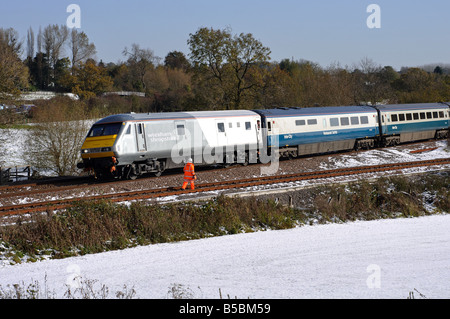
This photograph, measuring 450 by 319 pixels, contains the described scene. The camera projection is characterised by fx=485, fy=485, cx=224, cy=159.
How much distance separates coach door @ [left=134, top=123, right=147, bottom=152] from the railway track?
250 centimetres

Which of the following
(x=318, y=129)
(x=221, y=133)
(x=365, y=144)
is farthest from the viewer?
(x=365, y=144)

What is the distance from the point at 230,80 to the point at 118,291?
107 ft

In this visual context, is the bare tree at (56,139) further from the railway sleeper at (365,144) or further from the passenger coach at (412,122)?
the passenger coach at (412,122)

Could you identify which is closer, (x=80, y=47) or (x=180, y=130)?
(x=180, y=130)

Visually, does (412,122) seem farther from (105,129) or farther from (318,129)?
(105,129)

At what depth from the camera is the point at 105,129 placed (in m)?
19.7

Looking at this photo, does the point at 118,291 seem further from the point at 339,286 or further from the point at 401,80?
the point at 401,80

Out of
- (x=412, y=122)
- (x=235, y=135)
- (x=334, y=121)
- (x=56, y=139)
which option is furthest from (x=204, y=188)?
(x=412, y=122)

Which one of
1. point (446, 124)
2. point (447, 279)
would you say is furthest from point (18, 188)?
point (446, 124)

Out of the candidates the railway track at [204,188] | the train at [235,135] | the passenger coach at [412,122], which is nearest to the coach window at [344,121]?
the train at [235,135]

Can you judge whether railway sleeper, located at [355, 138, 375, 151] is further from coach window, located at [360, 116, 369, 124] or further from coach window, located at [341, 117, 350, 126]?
coach window, located at [341, 117, 350, 126]

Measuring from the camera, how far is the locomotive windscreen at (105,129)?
19.2 m

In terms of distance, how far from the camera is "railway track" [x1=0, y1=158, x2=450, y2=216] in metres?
14.7

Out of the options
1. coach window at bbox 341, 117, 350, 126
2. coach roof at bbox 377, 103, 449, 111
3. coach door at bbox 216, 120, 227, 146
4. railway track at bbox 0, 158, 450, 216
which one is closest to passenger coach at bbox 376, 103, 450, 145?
coach roof at bbox 377, 103, 449, 111
